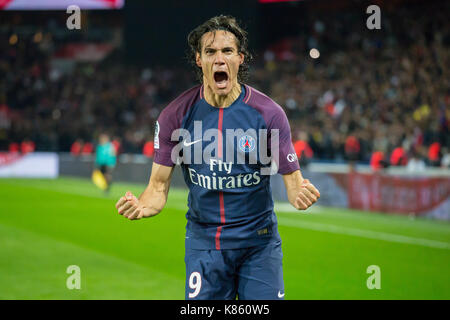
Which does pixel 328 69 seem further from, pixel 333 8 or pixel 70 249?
pixel 70 249

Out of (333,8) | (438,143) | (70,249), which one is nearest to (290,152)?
(70,249)

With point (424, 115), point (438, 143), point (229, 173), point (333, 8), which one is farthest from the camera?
point (333, 8)

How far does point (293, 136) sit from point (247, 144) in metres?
22.7

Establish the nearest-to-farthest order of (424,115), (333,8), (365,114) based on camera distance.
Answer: (424,115), (365,114), (333,8)

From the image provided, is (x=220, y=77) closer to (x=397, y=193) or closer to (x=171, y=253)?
(x=171, y=253)

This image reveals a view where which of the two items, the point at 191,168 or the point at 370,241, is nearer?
the point at 191,168

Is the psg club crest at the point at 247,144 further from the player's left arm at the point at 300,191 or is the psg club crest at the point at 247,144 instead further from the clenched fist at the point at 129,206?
the clenched fist at the point at 129,206

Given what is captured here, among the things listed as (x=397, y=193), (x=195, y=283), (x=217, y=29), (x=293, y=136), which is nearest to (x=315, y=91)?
(x=293, y=136)

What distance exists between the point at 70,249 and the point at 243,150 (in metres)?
8.31

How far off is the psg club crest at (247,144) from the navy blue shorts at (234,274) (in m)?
0.59

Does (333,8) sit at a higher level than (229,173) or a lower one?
higher

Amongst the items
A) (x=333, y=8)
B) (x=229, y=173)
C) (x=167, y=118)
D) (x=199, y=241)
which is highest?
(x=333, y=8)

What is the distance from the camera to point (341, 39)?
1314 inches

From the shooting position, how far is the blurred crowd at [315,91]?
22875 mm
